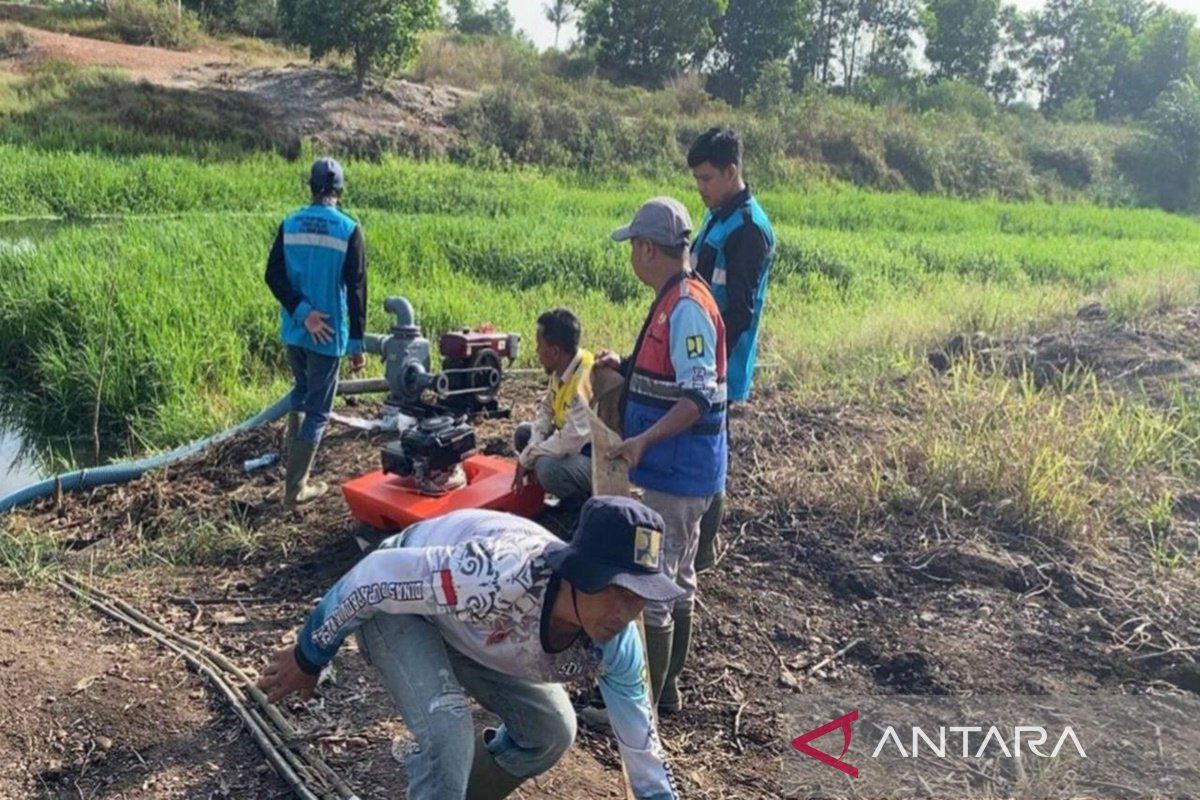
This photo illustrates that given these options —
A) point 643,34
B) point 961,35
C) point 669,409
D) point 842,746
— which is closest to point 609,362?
point 669,409

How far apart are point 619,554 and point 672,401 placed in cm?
112

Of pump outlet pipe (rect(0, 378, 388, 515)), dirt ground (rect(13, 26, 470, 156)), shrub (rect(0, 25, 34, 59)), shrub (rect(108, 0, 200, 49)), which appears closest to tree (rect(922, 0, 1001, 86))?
dirt ground (rect(13, 26, 470, 156))

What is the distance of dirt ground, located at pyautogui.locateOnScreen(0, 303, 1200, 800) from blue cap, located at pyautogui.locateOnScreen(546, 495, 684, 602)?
1.14 metres

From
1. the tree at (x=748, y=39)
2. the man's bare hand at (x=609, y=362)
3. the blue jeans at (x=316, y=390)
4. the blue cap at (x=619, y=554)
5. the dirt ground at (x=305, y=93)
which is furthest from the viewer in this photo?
the tree at (x=748, y=39)

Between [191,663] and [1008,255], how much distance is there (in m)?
12.8

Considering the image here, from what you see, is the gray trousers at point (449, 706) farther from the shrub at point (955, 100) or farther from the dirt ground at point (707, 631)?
the shrub at point (955, 100)

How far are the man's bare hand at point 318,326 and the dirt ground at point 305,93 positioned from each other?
54.5ft

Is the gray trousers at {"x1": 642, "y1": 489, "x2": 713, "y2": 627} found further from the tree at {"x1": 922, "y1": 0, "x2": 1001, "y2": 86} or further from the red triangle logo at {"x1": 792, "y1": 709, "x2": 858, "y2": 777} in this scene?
the tree at {"x1": 922, "y1": 0, "x2": 1001, "y2": 86}

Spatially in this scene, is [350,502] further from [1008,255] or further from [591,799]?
[1008,255]

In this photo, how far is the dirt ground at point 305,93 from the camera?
20.9 meters

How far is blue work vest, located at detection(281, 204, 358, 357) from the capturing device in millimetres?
4559

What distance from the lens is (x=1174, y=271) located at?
35.6 ft

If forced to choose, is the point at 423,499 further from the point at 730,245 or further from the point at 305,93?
the point at 305,93

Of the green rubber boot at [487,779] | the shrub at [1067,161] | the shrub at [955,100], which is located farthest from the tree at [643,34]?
the green rubber boot at [487,779]
